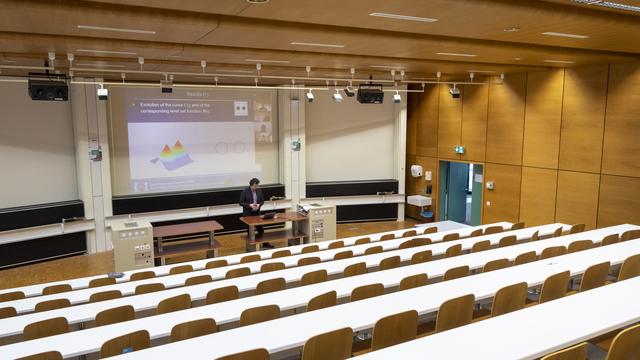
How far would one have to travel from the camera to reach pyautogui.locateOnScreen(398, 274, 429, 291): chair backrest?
485cm

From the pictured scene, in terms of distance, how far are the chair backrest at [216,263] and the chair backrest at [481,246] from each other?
3.78m

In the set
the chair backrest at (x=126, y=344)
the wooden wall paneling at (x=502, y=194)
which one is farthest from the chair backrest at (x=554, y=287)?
the wooden wall paneling at (x=502, y=194)

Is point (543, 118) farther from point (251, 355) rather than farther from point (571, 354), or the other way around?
point (251, 355)

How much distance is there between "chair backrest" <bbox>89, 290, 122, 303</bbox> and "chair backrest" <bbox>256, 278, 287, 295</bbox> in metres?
Answer: 1.67

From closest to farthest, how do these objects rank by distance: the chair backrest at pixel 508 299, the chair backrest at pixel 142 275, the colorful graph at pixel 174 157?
the chair backrest at pixel 508 299 < the chair backrest at pixel 142 275 < the colorful graph at pixel 174 157

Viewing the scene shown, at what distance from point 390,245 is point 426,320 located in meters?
2.45

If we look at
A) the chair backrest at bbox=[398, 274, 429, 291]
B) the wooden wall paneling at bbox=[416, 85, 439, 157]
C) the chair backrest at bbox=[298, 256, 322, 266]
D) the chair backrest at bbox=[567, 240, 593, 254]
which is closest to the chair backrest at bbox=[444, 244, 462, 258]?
the chair backrest at bbox=[567, 240, 593, 254]

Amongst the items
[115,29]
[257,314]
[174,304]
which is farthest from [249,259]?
[115,29]

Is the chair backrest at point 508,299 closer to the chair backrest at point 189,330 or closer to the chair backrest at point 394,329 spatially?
the chair backrest at point 394,329

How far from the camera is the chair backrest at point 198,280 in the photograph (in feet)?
18.7

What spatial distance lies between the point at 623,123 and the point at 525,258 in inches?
201

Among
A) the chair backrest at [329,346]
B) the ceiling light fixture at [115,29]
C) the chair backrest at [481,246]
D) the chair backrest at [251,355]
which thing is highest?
the ceiling light fixture at [115,29]

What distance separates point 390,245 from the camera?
743cm

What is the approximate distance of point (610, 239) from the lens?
263 inches
